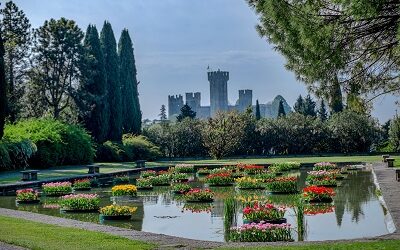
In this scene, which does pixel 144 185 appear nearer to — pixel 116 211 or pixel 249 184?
pixel 249 184

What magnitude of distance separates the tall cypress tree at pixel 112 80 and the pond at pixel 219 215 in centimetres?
2570

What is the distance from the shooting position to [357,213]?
1487 centimetres

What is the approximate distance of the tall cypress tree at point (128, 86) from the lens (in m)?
51.8

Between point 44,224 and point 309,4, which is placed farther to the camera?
point 44,224

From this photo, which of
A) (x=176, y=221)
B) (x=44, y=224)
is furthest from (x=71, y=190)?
(x=44, y=224)

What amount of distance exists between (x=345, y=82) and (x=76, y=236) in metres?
6.83

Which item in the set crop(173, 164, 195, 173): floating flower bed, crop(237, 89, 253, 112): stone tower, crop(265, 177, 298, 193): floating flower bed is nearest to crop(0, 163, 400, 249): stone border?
crop(265, 177, 298, 193): floating flower bed

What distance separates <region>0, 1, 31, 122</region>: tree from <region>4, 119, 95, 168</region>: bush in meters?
5.94

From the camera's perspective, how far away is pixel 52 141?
110 ft

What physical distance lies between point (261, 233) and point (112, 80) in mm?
39135

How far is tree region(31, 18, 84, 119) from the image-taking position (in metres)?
43.7

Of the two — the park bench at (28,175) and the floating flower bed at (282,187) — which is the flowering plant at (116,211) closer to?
the floating flower bed at (282,187)

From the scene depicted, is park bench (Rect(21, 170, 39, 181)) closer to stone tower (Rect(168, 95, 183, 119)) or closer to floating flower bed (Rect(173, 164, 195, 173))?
floating flower bed (Rect(173, 164, 195, 173))

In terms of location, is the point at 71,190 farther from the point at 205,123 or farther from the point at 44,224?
the point at 205,123
